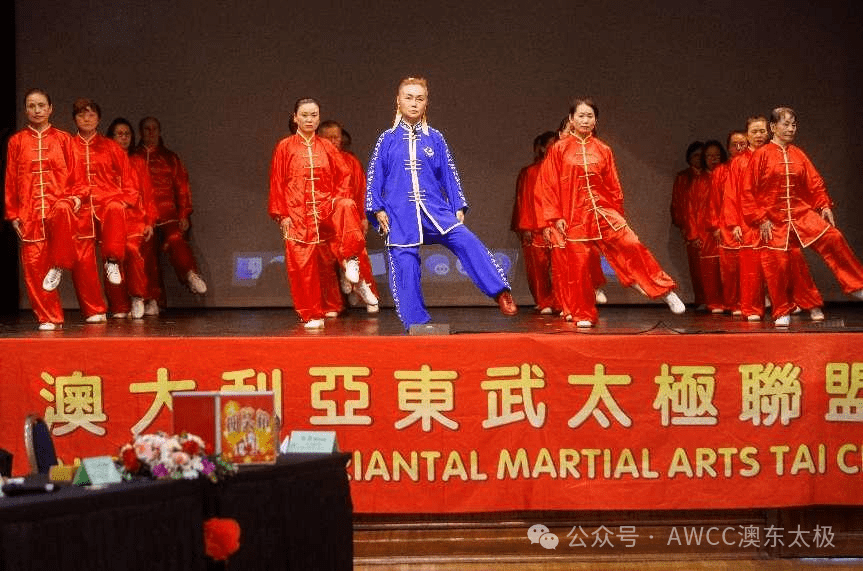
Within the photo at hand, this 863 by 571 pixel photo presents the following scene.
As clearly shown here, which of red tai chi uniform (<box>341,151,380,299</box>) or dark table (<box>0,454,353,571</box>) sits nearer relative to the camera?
dark table (<box>0,454,353,571</box>)

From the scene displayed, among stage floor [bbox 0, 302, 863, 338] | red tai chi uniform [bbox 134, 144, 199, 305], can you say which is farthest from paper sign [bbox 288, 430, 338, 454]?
red tai chi uniform [bbox 134, 144, 199, 305]

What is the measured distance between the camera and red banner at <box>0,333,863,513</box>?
570 cm

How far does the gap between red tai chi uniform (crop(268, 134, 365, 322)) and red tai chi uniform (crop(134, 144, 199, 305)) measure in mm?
2208

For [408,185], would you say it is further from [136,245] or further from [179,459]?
[179,459]

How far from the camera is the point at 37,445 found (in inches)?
161

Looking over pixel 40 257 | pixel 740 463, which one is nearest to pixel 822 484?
pixel 740 463

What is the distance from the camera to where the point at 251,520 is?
3.71m

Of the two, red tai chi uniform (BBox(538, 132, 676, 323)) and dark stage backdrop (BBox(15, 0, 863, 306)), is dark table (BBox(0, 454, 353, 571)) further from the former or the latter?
dark stage backdrop (BBox(15, 0, 863, 306))

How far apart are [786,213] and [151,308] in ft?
15.8

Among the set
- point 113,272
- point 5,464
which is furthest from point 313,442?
point 113,272

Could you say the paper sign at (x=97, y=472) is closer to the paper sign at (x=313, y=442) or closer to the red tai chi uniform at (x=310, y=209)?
the paper sign at (x=313, y=442)

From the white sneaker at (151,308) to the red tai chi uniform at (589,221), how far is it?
11.6 feet

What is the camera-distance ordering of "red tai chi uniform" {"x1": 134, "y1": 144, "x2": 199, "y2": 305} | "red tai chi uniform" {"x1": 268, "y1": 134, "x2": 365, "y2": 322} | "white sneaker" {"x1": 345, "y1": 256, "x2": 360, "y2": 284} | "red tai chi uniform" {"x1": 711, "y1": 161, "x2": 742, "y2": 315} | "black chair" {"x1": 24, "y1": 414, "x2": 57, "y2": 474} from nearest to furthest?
"black chair" {"x1": 24, "y1": 414, "x2": 57, "y2": 474} → "red tai chi uniform" {"x1": 268, "y1": 134, "x2": 365, "y2": 322} → "white sneaker" {"x1": 345, "y1": 256, "x2": 360, "y2": 284} → "red tai chi uniform" {"x1": 711, "y1": 161, "x2": 742, "y2": 315} → "red tai chi uniform" {"x1": 134, "y1": 144, "x2": 199, "y2": 305}

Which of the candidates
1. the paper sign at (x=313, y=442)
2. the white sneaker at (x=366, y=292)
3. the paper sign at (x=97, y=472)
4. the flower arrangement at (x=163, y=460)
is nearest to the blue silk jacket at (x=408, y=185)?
the white sneaker at (x=366, y=292)
